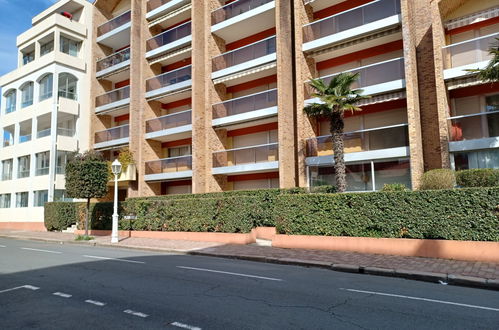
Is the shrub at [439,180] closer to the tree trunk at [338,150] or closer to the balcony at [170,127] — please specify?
the tree trunk at [338,150]

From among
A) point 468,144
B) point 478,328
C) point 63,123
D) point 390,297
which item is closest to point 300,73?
point 468,144

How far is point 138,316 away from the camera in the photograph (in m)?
5.50

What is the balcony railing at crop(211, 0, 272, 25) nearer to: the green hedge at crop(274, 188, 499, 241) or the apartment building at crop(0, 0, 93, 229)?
the green hedge at crop(274, 188, 499, 241)

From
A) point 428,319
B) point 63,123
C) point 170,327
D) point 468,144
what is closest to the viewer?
point 170,327

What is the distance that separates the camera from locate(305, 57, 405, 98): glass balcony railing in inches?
676

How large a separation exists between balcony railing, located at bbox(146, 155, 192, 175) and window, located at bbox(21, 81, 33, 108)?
14903mm

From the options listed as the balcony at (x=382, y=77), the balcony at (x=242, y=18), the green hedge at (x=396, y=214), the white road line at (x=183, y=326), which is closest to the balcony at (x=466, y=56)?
the balcony at (x=382, y=77)

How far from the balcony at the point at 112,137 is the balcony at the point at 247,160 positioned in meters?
8.89

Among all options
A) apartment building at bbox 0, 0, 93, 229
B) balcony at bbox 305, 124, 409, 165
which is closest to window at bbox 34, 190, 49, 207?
apartment building at bbox 0, 0, 93, 229

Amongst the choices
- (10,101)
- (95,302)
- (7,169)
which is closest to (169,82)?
(10,101)

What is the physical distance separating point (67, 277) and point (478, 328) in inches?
331

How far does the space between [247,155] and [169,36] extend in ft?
38.3

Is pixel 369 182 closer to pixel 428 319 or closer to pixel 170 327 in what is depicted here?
pixel 428 319

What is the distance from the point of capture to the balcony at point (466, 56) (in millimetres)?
15156
